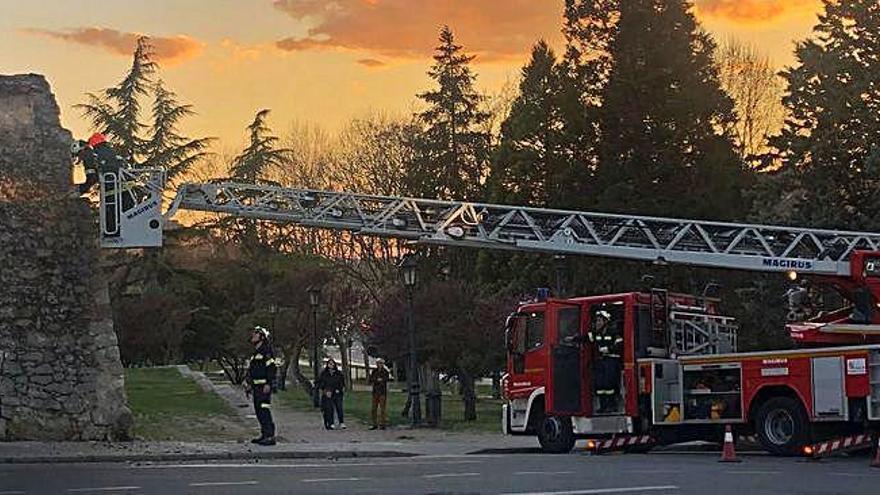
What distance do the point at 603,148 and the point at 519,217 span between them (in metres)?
20.2

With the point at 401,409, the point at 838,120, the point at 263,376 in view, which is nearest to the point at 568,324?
the point at 263,376

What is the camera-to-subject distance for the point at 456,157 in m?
54.8

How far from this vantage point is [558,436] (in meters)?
21.8

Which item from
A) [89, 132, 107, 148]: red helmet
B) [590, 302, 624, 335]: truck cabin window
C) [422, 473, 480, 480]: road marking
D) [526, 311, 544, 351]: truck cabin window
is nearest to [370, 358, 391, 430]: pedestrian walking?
[526, 311, 544, 351]: truck cabin window

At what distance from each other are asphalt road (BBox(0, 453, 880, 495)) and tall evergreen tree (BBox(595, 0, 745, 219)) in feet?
77.4

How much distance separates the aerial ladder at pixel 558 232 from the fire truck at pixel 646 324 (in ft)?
0.08

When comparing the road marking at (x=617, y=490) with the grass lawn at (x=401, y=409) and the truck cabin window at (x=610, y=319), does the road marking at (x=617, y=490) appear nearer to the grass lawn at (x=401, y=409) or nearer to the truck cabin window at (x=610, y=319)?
the truck cabin window at (x=610, y=319)

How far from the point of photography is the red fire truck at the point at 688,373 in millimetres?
18812

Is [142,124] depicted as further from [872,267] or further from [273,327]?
[872,267]

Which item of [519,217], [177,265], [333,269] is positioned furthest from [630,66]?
[177,265]

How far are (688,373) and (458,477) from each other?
7364 mm

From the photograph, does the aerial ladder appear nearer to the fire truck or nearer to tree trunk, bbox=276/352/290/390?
the fire truck

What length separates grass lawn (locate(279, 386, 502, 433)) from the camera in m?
32.4

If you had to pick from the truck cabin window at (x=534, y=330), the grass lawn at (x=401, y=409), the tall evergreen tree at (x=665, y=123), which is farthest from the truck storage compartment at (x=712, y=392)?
the tall evergreen tree at (x=665, y=123)
